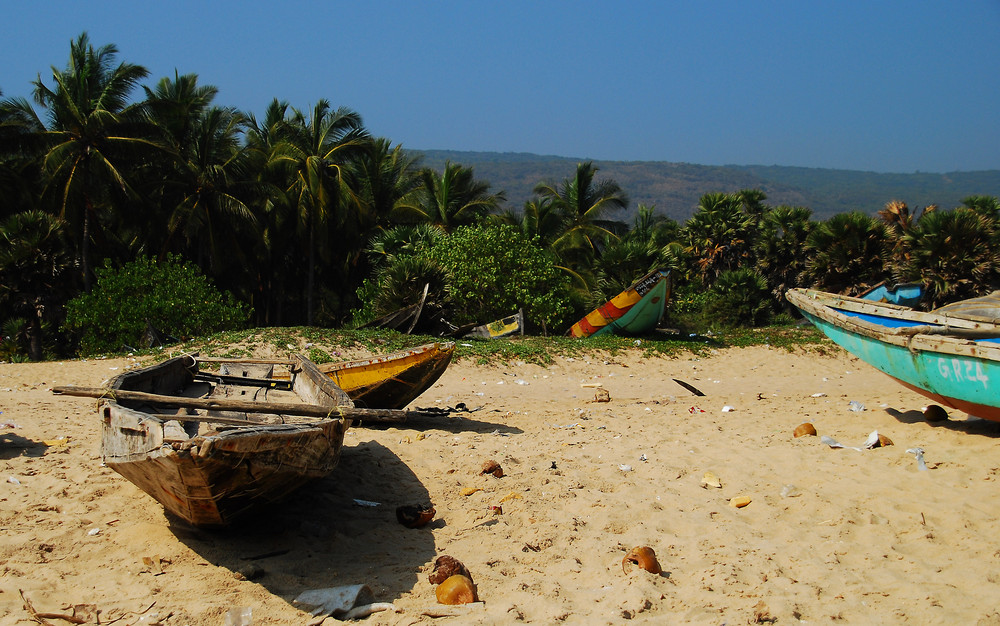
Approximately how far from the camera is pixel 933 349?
623 centimetres

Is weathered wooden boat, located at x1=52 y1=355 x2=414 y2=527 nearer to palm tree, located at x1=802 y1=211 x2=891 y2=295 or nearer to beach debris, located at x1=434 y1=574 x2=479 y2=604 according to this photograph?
beach debris, located at x1=434 y1=574 x2=479 y2=604

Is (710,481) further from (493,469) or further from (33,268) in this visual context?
(33,268)

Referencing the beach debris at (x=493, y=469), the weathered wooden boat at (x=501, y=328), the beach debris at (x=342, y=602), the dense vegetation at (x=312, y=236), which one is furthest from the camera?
the dense vegetation at (x=312, y=236)

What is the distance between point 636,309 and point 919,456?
1081 centimetres

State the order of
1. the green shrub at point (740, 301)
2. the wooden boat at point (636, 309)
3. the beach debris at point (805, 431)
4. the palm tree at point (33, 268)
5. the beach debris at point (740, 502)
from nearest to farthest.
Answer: the beach debris at point (740, 502) → the beach debris at point (805, 431) → the wooden boat at point (636, 309) → the palm tree at point (33, 268) → the green shrub at point (740, 301)

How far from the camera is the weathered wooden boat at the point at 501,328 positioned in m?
16.8

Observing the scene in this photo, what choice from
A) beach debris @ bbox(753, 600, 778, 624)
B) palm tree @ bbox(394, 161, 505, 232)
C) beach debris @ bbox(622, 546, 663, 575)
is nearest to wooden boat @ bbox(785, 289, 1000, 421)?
beach debris @ bbox(753, 600, 778, 624)

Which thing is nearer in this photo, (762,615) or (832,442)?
(762,615)

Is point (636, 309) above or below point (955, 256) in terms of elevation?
below

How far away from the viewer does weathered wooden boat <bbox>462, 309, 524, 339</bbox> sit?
16.8 metres

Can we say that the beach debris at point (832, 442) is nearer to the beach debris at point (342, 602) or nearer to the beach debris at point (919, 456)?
the beach debris at point (919, 456)

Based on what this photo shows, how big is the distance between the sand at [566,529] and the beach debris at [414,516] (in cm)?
9

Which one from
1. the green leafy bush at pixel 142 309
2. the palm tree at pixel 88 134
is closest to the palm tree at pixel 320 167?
the palm tree at pixel 88 134

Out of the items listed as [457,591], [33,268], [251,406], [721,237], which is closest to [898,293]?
[457,591]
